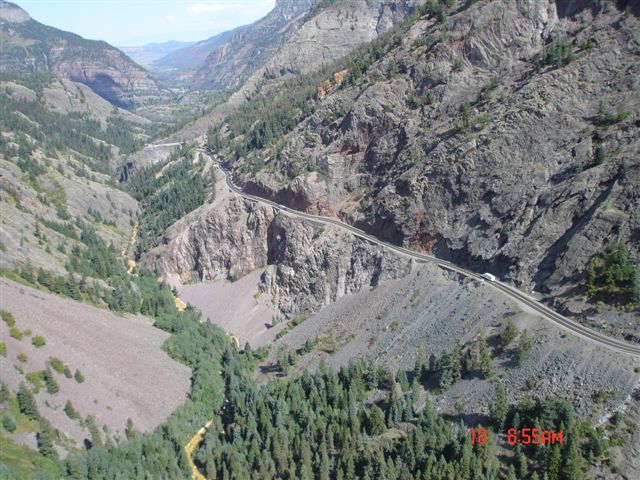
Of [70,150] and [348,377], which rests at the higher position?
[70,150]

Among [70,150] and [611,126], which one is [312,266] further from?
[70,150]

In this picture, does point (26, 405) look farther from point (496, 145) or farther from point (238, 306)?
point (496, 145)

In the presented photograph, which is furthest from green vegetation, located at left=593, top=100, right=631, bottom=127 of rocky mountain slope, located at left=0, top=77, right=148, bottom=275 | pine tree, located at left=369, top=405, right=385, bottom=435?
rocky mountain slope, located at left=0, top=77, right=148, bottom=275

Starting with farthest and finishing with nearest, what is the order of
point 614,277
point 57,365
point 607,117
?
point 607,117, point 57,365, point 614,277

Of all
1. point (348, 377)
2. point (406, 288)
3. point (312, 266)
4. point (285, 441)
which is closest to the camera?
point (285, 441)

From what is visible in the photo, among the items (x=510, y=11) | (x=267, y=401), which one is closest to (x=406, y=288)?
(x=267, y=401)

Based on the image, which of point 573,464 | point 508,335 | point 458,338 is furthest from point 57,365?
point 573,464
